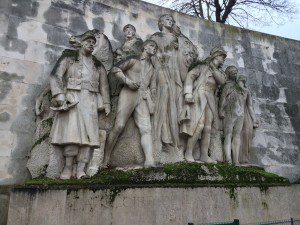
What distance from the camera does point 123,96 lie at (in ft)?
24.5

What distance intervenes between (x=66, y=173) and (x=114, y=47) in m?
3.71

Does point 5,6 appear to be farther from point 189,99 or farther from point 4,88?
point 189,99

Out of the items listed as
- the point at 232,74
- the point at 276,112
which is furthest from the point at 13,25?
the point at 276,112

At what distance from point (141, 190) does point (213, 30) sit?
612 centimetres

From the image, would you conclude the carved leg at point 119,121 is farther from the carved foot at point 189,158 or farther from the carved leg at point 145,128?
the carved foot at point 189,158

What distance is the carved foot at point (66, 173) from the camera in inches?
259

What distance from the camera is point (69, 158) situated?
22.0 ft

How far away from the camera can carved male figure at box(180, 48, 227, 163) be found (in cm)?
793

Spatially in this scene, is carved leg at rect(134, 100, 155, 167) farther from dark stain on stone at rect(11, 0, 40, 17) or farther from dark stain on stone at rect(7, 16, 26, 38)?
dark stain on stone at rect(11, 0, 40, 17)

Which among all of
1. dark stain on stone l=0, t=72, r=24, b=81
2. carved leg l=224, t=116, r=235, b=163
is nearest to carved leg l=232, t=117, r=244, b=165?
carved leg l=224, t=116, r=235, b=163

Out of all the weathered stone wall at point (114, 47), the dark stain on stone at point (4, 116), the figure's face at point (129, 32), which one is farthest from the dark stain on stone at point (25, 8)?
the dark stain on stone at point (4, 116)

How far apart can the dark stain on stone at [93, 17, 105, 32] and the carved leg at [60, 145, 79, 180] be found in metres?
3.67

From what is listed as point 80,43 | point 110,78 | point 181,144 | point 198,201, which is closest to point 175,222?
point 198,201

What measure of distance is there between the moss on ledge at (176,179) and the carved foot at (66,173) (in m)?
0.20
